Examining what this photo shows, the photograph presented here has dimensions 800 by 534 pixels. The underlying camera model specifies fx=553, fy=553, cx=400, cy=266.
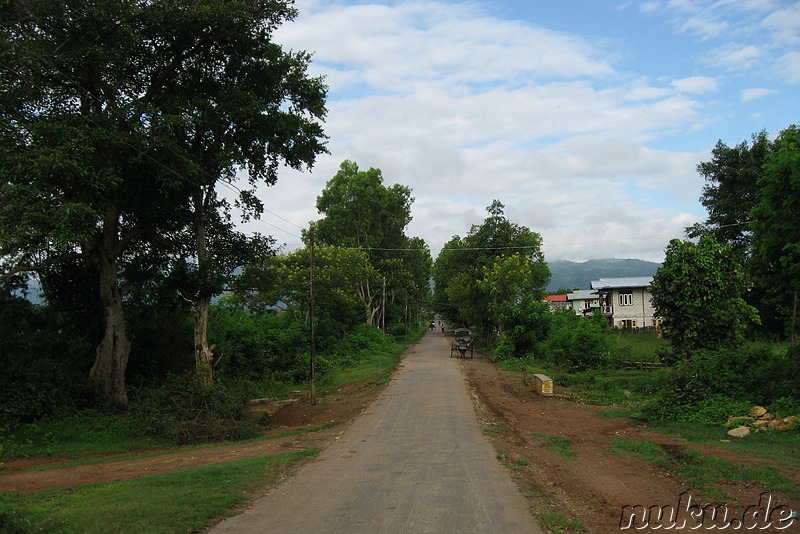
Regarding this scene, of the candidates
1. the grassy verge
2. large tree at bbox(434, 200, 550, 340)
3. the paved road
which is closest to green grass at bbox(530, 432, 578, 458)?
the paved road

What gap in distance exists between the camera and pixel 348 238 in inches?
1871

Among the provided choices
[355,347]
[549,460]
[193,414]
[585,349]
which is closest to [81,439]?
[193,414]

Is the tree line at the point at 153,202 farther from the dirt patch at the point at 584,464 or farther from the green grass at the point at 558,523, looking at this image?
the green grass at the point at 558,523

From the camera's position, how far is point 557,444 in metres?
12.1

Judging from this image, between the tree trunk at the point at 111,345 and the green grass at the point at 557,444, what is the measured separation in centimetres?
1376

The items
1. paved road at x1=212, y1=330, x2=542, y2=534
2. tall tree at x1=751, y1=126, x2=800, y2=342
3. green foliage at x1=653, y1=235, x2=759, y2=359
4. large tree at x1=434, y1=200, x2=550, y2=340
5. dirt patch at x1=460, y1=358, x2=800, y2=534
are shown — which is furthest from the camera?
large tree at x1=434, y1=200, x2=550, y2=340

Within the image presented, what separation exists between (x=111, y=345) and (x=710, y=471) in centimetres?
1794

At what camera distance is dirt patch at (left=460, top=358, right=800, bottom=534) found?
24.2ft

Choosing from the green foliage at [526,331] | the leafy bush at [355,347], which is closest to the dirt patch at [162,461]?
the leafy bush at [355,347]

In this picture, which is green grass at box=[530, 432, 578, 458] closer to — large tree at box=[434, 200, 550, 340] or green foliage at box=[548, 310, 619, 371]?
green foliage at box=[548, 310, 619, 371]

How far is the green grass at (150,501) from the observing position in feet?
21.6

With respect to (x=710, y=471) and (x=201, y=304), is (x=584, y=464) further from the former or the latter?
(x=201, y=304)

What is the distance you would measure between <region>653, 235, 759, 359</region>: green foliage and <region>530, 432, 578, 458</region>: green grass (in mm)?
9637

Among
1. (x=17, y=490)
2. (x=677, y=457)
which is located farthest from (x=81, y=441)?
(x=677, y=457)
